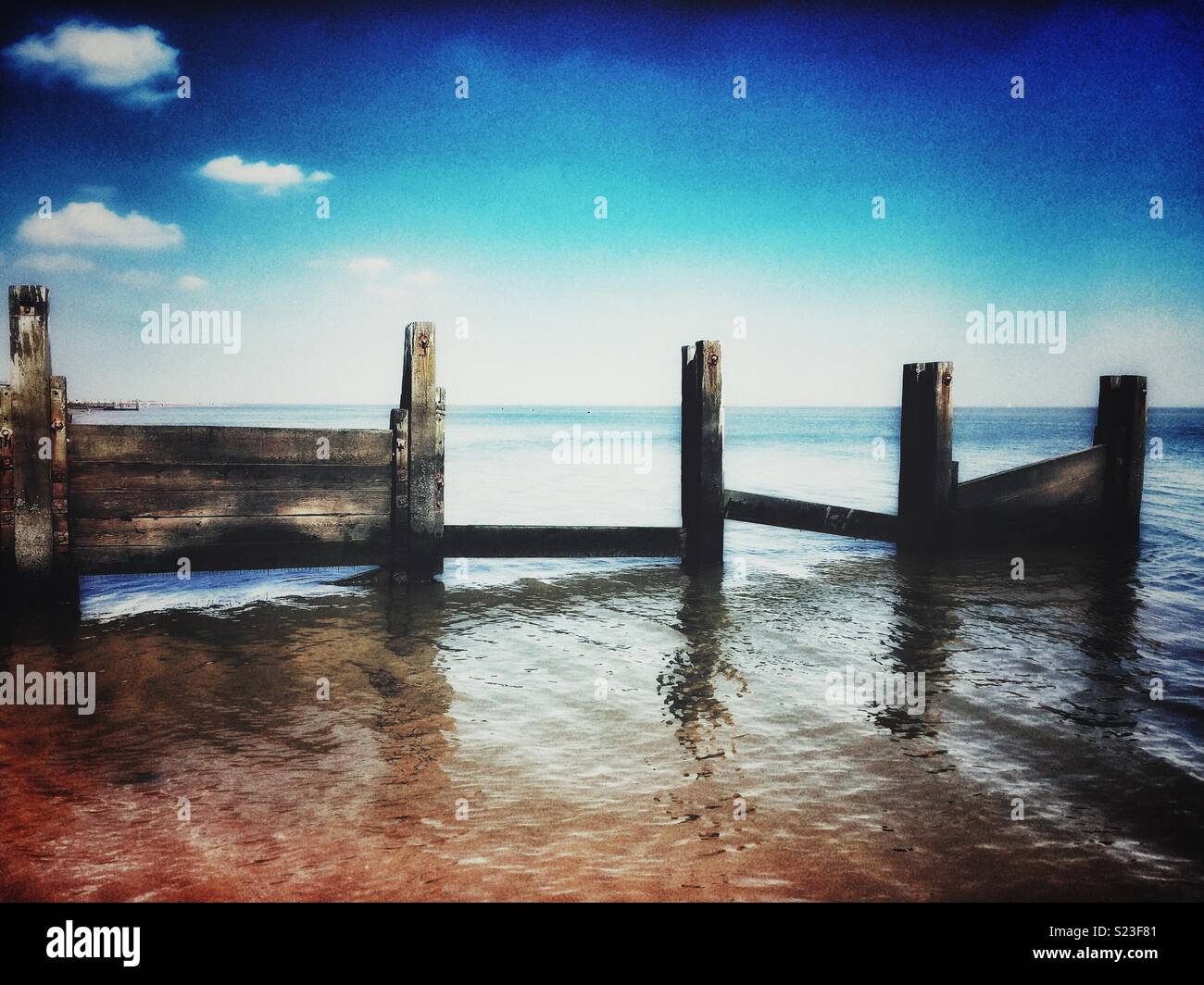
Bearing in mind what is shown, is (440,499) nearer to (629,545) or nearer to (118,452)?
(629,545)

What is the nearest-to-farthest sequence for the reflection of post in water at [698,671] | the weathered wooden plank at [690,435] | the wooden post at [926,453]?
the reflection of post in water at [698,671], the weathered wooden plank at [690,435], the wooden post at [926,453]

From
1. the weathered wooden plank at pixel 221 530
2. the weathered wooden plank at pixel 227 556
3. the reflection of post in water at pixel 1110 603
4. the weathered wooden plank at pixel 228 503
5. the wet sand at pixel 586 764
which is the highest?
the weathered wooden plank at pixel 228 503

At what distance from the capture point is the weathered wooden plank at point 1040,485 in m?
9.70

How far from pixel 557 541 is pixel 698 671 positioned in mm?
2787

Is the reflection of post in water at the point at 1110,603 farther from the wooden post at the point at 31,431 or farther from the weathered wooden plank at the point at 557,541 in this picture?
the wooden post at the point at 31,431

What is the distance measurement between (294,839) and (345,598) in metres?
4.80

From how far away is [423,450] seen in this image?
311 inches

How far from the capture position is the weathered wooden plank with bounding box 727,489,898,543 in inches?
350

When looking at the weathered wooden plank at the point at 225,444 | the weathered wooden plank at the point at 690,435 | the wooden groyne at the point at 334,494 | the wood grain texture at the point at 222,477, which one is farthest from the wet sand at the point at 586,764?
the weathered wooden plank at the point at 690,435

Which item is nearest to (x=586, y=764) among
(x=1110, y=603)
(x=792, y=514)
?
(x=792, y=514)

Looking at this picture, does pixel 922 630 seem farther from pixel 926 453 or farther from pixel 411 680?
pixel 411 680

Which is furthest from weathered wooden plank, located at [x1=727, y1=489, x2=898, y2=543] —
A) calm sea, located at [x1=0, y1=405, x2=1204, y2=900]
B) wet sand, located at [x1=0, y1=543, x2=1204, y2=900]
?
wet sand, located at [x1=0, y1=543, x2=1204, y2=900]

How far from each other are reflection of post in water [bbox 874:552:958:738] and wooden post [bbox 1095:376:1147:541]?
91.3 inches

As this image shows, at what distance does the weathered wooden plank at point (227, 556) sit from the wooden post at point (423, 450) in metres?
0.33
